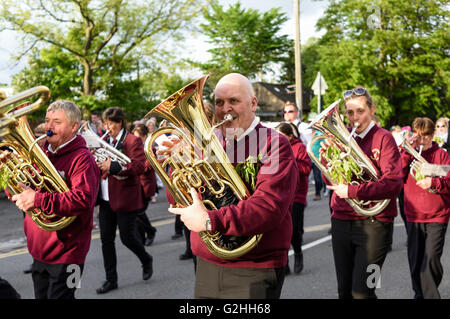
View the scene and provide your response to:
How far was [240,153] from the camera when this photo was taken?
240cm

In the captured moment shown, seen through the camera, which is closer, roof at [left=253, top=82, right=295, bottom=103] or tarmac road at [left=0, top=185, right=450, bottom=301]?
tarmac road at [left=0, top=185, right=450, bottom=301]

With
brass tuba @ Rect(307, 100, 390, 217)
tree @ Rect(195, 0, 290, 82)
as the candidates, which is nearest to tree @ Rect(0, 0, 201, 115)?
tree @ Rect(195, 0, 290, 82)

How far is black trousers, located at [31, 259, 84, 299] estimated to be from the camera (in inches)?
122

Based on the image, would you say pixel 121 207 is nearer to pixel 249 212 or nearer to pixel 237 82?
pixel 237 82

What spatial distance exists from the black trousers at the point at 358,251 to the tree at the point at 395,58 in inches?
940

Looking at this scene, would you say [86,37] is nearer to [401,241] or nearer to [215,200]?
[401,241]

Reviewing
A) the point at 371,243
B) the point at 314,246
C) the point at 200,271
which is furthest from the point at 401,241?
the point at 200,271

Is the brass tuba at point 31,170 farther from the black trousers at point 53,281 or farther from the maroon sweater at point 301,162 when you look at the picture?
the maroon sweater at point 301,162

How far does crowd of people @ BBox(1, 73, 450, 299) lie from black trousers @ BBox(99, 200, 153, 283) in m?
0.01

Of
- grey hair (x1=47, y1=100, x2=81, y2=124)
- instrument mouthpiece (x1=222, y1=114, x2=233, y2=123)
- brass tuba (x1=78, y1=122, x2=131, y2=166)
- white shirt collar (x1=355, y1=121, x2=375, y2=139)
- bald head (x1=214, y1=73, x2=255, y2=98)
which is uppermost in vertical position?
bald head (x1=214, y1=73, x2=255, y2=98)

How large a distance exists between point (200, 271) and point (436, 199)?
102 inches

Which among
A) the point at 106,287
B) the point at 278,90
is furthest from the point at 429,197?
the point at 278,90

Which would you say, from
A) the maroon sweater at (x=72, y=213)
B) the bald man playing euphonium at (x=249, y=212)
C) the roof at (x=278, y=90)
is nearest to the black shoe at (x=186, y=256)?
the maroon sweater at (x=72, y=213)

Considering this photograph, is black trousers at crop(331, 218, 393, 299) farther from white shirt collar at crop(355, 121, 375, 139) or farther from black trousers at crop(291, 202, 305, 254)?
black trousers at crop(291, 202, 305, 254)
